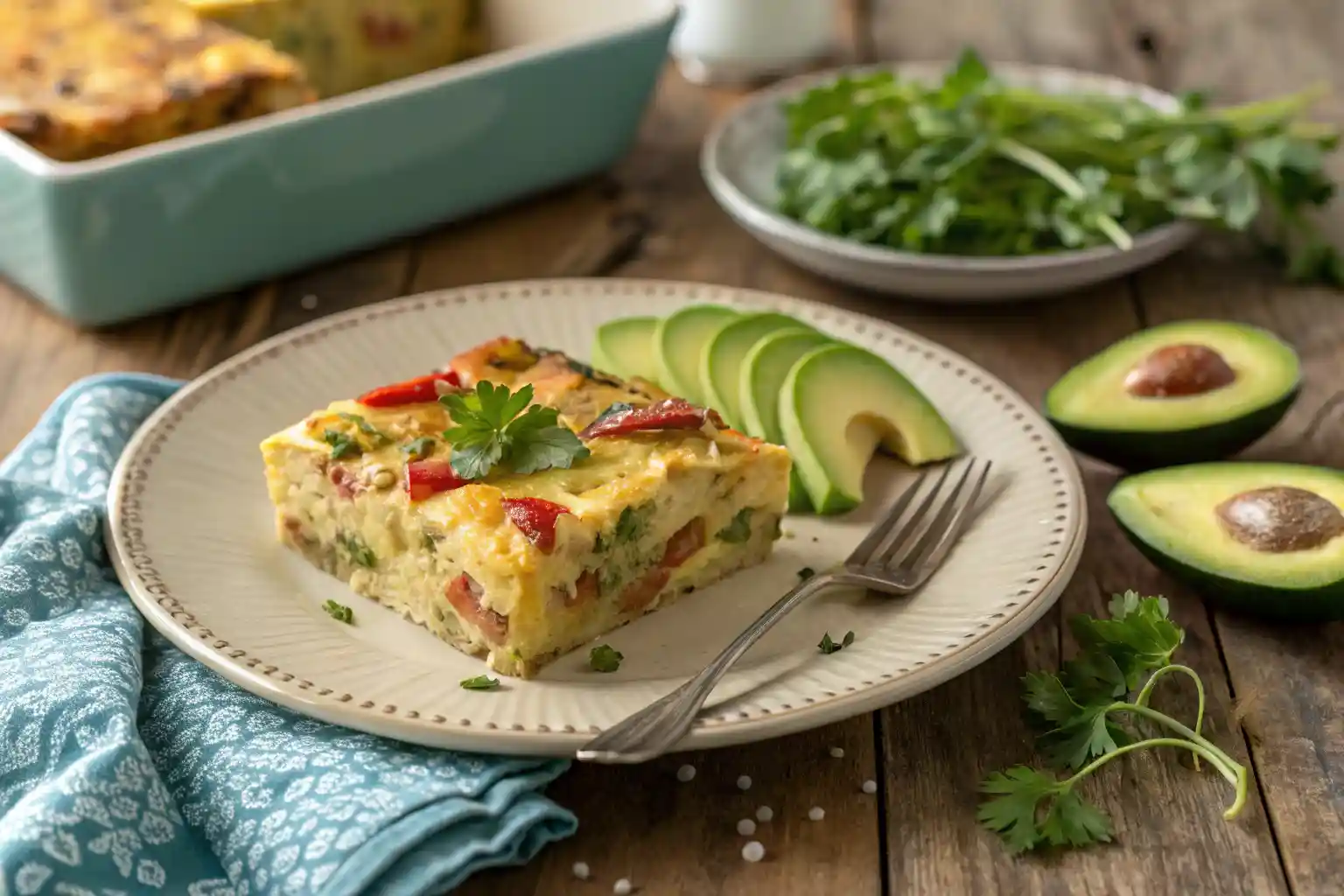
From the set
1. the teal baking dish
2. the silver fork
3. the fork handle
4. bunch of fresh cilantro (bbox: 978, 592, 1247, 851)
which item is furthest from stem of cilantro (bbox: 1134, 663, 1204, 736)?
the teal baking dish

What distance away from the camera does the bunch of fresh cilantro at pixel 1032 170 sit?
142 inches

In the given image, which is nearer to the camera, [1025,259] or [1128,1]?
[1025,259]

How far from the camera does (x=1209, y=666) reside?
2512 millimetres

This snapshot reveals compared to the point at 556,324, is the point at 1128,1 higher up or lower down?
lower down

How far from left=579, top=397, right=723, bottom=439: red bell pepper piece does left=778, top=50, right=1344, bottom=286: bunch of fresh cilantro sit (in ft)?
3.91

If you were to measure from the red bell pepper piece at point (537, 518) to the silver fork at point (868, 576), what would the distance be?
288 millimetres

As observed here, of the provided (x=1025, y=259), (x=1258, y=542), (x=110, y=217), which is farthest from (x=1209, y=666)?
(x=110, y=217)

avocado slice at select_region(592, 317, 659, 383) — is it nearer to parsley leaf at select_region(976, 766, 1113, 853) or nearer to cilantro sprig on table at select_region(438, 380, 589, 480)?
cilantro sprig on table at select_region(438, 380, 589, 480)

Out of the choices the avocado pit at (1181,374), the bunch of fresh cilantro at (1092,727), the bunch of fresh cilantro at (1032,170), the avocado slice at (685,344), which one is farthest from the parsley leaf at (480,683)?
the bunch of fresh cilantro at (1032,170)

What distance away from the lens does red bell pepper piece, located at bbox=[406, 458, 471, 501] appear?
2385 millimetres

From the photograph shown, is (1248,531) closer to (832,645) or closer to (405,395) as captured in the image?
(832,645)

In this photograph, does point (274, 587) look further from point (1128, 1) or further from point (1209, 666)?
point (1128, 1)

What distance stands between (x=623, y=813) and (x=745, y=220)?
1.84m

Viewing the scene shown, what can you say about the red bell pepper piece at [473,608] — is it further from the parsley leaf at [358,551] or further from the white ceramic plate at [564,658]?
the parsley leaf at [358,551]
